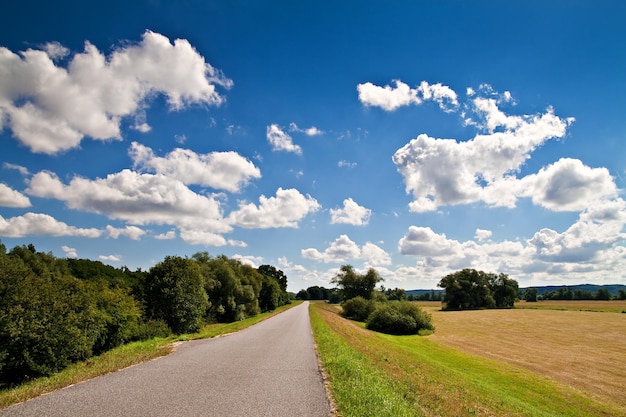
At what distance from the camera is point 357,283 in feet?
266

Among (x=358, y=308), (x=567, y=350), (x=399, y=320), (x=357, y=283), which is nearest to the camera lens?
(x=567, y=350)

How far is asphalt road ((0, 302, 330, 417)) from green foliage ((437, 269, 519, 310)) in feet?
356

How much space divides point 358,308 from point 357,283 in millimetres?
12278

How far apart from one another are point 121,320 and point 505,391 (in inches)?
845

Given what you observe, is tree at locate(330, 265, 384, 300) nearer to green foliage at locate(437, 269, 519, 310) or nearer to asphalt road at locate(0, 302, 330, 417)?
green foliage at locate(437, 269, 519, 310)

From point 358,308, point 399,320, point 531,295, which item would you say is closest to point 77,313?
point 399,320

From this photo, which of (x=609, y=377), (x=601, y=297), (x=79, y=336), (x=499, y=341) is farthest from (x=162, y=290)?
(x=601, y=297)

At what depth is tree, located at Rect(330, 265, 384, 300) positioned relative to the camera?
8019 centimetres

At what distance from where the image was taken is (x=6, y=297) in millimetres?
13391

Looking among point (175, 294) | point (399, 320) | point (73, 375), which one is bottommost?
point (399, 320)

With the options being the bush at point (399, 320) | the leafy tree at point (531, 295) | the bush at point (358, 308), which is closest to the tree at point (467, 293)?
the bush at point (358, 308)

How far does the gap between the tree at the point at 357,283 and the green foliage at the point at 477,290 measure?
4337 centimetres

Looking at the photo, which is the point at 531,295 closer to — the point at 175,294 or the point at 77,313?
the point at 175,294

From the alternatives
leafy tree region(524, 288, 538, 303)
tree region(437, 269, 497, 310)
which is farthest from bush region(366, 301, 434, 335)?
leafy tree region(524, 288, 538, 303)
